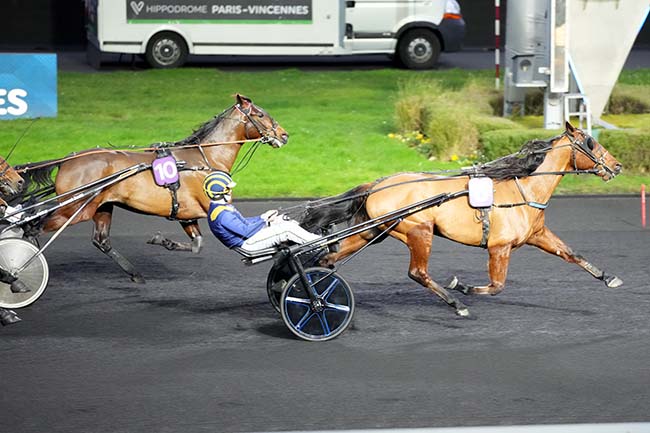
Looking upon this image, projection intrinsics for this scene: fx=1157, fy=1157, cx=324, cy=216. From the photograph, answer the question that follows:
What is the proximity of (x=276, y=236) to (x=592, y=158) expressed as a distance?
2495 millimetres

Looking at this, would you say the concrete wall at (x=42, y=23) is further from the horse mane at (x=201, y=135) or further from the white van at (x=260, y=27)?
the horse mane at (x=201, y=135)

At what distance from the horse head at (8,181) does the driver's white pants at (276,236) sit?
2025 millimetres

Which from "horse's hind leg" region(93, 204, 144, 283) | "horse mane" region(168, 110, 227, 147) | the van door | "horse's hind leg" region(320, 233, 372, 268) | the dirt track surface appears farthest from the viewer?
the van door

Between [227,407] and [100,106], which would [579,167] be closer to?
[227,407]

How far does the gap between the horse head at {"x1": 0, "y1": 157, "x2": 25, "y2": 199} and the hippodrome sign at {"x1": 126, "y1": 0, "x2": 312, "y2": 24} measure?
1402 centimetres

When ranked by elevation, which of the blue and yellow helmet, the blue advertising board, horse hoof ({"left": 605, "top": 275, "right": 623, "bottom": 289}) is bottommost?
horse hoof ({"left": 605, "top": 275, "right": 623, "bottom": 289})

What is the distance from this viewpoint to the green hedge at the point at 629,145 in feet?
47.1

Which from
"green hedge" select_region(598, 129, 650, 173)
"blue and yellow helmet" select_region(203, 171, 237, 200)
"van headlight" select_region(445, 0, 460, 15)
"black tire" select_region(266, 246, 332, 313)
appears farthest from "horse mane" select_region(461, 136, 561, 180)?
"van headlight" select_region(445, 0, 460, 15)

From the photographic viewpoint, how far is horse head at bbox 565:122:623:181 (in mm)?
8672

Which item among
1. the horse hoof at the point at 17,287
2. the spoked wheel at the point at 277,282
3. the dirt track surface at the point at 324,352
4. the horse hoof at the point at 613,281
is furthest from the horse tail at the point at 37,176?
the horse hoof at the point at 613,281

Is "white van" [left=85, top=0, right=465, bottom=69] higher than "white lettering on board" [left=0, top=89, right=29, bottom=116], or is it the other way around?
"white van" [left=85, top=0, right=465, bottom=69]

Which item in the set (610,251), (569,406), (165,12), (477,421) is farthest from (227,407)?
(165,12)

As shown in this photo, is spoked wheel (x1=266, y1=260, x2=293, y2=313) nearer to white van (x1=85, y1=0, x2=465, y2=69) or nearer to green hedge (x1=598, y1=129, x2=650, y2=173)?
green hedge (x1=598, y1=129, x2=650, y2=173)

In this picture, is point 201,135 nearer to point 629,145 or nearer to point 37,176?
point 37,176
